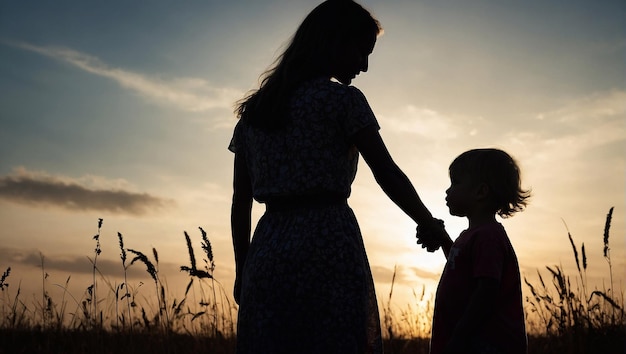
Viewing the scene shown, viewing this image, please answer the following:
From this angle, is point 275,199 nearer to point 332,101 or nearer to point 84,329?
point 332,101

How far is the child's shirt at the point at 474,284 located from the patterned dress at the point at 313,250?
411 millimetres

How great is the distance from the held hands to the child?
0.13 feet

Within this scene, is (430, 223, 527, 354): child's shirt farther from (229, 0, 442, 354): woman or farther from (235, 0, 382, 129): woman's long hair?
(235, 0, 382, 129): woman's long hair

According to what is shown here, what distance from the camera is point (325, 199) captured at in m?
2.40

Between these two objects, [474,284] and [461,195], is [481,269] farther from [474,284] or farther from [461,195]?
[461,195]

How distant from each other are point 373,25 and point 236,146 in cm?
83

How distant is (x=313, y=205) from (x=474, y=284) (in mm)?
837

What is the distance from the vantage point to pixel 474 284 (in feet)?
8.80

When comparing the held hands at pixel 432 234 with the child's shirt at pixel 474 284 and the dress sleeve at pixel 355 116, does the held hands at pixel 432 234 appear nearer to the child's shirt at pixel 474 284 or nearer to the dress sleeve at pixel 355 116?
the child's shirt at pixel 474 284

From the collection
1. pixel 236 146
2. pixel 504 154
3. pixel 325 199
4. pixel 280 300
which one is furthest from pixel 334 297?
pixel 504 154

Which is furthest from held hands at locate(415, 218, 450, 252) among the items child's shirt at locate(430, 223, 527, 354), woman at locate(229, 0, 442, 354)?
child's shirt at locate(430, 223, 527, 354)

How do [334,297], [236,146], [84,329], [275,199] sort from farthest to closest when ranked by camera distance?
[84,329], [236,146], [275,199], [334,297]

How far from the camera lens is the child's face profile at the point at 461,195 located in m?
2.88

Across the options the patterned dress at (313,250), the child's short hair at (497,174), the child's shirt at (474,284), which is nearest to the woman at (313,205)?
the patterned dress at (313,250)
